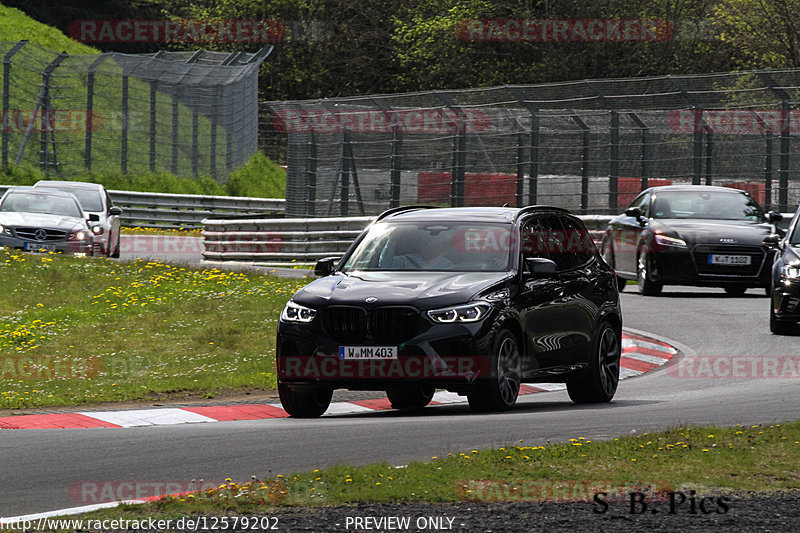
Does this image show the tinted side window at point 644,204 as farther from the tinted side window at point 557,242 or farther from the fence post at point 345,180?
the fence post at point 345,180

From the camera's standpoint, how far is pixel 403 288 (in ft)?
35.5

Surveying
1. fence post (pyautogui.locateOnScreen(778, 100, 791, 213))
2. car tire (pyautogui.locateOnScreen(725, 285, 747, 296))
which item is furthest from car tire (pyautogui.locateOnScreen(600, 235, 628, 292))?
fence post (pyautogui.locateOnScreen(778, 100, 791, 213))

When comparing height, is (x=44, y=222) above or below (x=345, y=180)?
below

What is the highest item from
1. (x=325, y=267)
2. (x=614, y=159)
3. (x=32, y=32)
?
(x=32, y=32)

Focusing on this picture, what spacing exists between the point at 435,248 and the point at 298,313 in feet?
4.52

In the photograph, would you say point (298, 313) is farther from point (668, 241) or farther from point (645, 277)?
point (645, 277)

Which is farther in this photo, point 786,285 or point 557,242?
point 786,285

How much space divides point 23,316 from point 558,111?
53.7 ft

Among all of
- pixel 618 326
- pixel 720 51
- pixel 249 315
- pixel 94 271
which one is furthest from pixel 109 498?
pixel 720 51

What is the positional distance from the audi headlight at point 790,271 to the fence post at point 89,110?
26.5 metres

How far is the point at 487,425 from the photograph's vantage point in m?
10.1

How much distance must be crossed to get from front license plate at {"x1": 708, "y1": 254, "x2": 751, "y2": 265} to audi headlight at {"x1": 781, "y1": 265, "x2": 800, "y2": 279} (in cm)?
421

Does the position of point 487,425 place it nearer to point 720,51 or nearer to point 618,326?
point 618,326

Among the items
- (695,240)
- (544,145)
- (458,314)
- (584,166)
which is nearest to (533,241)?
(458,314)
